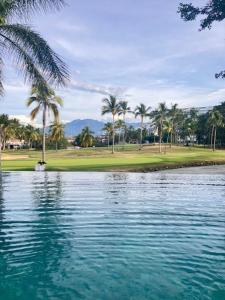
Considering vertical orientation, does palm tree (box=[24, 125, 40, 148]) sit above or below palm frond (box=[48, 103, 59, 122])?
below

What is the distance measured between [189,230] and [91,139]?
4597 inches

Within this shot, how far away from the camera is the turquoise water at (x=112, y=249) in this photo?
7.47 m

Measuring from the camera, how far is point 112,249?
9945 mm

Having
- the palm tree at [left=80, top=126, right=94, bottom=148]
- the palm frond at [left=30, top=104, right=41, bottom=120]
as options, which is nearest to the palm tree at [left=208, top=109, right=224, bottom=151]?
the palm tree at [left=80, top=126, right=94, bottom=148]

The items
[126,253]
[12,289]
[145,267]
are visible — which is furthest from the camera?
[126,253]

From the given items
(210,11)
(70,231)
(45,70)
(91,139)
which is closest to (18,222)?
(70,231)

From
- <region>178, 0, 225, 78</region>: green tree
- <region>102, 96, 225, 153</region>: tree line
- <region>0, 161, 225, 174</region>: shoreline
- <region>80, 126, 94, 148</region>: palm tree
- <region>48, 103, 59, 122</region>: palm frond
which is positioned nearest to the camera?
<region>178, 0, 225, 78</region>: green tree

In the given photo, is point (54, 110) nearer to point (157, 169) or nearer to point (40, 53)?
point (157, 169)

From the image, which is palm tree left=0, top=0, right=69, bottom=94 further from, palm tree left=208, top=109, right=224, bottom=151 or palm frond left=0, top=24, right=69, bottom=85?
palm tree left=208, top=109, right=224, bottom=151

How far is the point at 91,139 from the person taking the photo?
422 feet

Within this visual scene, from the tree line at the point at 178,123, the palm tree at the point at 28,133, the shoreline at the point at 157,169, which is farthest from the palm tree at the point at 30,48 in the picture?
the palm tree at the point at 28,133

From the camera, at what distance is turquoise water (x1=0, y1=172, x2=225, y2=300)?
24.5ft

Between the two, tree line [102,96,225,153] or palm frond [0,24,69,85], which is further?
tree line [102,96,225,153]

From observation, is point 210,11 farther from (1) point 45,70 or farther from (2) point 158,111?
(2) point 158,111
